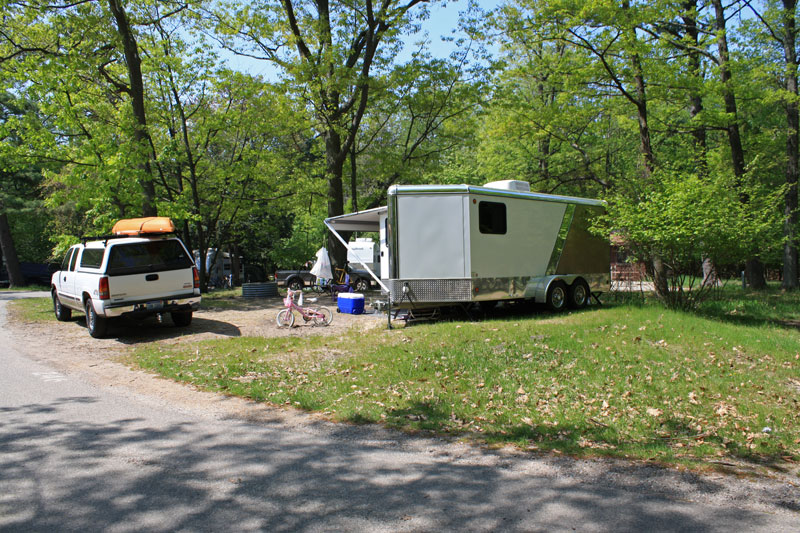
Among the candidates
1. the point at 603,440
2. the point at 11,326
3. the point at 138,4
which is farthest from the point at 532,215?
the point at 138,4

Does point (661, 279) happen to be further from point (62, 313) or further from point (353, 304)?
point (62, 313)

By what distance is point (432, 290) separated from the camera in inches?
432

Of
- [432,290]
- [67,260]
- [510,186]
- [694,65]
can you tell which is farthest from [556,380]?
[694,65]

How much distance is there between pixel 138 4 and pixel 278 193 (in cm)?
800

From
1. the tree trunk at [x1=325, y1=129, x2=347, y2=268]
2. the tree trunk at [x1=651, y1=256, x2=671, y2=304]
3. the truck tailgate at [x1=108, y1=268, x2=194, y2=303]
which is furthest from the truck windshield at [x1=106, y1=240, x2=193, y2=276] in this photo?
the tree trunk at [x1=651, y1=256, x2=671, y2=304]

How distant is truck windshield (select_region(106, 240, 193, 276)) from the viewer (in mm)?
10664

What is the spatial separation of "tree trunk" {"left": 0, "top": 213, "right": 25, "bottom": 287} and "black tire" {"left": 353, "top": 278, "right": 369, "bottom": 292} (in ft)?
68.1

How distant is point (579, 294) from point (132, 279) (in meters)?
9.83

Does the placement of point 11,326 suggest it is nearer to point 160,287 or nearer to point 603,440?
point 160,287

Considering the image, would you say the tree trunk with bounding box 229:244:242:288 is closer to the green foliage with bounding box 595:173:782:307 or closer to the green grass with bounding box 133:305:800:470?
the green grass with bounding box 133:305:800:470

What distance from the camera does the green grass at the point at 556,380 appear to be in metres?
5.52

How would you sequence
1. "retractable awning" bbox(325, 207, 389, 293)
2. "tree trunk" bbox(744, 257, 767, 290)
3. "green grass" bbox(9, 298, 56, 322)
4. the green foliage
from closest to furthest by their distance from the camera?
1. the green foliage
2. "retractable awning" bbox(325, 207, 389, 293)
3. "green grass" bbox(9, 298, 56, 322)
4. "tree trunk" bbox(744, 257, 767, 290)

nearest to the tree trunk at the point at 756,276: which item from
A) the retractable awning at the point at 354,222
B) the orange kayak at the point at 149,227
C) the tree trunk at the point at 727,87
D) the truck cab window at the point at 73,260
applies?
the tree trunk at the point at 727,87

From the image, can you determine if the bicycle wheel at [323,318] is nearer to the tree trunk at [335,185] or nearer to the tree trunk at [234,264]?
the tree trunk at [335,185]
